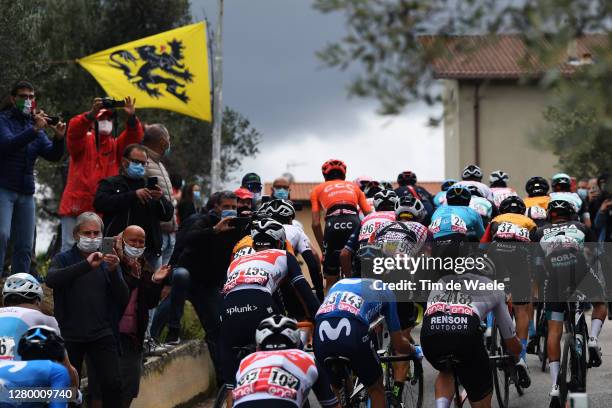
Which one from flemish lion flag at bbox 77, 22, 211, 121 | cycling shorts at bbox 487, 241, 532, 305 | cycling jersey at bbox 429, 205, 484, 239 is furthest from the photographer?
flemish lion flag at bbox 77, 22, 211, 121

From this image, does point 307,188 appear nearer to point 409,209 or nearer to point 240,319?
point 409,209

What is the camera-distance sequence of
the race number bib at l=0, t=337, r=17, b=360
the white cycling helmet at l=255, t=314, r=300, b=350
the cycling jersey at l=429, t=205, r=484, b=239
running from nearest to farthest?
1. the white cycling helmet at l=255, t=314, r=300, b=350
2. the race number bib at l=0, t=337, r=17, b=360
3. the cycling jersey at l=429, t=205, r=484, b=239

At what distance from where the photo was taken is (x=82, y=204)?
13000mm

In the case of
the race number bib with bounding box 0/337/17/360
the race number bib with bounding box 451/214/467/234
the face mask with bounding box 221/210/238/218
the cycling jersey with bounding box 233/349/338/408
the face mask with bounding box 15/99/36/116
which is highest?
the face mask with bounding box 15/99/36/116

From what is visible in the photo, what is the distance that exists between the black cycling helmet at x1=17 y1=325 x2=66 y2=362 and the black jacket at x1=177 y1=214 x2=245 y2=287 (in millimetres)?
4931

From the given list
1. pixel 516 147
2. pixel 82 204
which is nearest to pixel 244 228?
pixel 82 204

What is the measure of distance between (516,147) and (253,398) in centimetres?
5225

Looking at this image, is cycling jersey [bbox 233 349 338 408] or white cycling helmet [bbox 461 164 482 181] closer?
cycling jersey [bbox 233 349 338 408]

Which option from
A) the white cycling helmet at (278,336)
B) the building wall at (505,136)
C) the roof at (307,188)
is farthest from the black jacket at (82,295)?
the roof at (307,188)

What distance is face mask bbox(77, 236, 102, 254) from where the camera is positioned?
10.4 meters

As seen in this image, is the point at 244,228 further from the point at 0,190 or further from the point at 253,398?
the point at 253,398

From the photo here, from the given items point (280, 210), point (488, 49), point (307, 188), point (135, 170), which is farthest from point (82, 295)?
point (307, 188)

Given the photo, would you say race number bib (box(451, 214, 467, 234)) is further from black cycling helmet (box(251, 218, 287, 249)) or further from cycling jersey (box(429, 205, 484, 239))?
black cycling helmet (box(251, 218, 287, 249))

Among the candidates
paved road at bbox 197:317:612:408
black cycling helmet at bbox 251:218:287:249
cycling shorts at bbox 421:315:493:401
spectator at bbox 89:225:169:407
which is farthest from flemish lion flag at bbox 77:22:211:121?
cycling shorts at bbox 421:315:493:401
